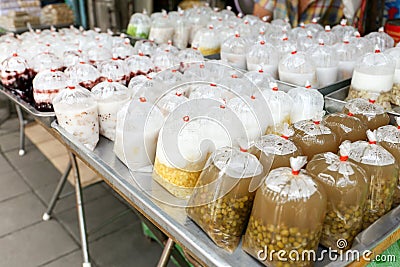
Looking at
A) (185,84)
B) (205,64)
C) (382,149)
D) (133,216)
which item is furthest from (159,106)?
(133,216)

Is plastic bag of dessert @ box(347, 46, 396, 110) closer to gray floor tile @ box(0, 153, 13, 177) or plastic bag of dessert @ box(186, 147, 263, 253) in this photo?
plastic bag of dessert @ box(186, 147, 263, 253)

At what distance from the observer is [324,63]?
72.5 inches

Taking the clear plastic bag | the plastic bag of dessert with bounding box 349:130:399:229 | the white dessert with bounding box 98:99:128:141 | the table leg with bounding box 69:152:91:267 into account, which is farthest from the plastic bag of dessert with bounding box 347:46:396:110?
the clear plastic bag

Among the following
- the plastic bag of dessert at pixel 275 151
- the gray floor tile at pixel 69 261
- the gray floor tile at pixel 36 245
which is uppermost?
the plastic bag of dessert at pixel 275 151

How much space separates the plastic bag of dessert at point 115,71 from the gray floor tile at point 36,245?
3.45ft

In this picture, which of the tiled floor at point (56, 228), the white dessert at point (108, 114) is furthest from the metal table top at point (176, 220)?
the tiled floor at point (56, 228)

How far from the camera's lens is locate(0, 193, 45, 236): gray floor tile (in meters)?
2.44

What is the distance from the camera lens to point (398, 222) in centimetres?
103

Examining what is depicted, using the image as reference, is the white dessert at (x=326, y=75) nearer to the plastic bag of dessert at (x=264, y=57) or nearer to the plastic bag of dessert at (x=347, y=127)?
the plastic bag of dessert at (x=264, y=57)

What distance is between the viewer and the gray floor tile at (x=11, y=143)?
3348 millimetres

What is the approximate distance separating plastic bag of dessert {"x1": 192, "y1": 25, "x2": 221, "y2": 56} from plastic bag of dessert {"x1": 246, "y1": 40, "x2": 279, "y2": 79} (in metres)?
0.44

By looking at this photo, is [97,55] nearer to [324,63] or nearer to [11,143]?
[324,63]

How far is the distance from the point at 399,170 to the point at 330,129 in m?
0.23

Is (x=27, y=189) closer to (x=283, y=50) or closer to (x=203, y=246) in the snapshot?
(x=283, y=50)
